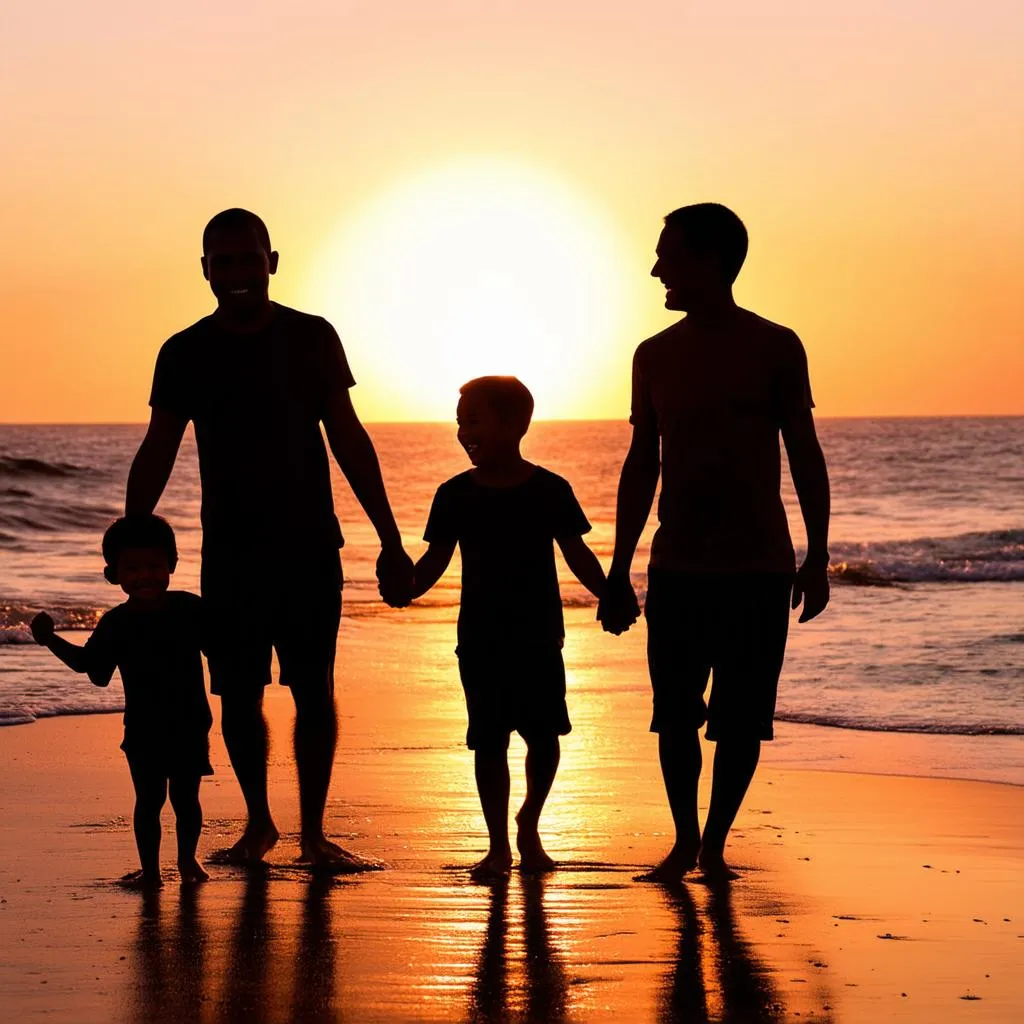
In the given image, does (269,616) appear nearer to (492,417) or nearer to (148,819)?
(148,819)

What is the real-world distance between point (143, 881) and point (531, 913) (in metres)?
1.13

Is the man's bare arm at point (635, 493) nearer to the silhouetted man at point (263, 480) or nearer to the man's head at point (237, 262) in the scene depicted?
the silhouetted man at point (263, 480)

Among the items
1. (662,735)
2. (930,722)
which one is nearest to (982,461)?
(930,722)

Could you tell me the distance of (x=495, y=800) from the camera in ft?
16.5

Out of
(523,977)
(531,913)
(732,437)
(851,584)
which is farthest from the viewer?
(851,584)

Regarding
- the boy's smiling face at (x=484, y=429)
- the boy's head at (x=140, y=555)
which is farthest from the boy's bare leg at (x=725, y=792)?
the boy's head at (x=140, y=555)

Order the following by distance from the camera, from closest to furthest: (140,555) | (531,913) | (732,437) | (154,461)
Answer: (531,913) < (140,555) < (732,437) < (154,461)

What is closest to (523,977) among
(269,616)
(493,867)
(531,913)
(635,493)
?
(531,913)

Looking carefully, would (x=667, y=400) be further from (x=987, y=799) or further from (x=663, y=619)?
(x=987, y=799)

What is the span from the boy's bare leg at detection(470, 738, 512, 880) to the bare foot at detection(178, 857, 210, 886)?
0.76 meters

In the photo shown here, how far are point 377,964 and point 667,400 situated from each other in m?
1.86

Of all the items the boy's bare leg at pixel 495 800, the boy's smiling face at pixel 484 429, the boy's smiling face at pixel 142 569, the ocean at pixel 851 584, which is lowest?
the ocean at pixel 851 584

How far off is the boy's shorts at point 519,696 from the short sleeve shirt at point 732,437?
0.49 m

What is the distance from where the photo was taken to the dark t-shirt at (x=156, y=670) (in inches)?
186
